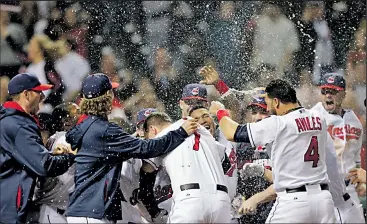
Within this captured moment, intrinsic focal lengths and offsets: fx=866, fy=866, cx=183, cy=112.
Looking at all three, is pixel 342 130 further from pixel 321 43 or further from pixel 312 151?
pixel 321 43

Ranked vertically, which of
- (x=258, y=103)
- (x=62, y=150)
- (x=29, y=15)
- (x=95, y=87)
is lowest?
(x=62, y=150)

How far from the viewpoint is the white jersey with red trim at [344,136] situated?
25.7 ft

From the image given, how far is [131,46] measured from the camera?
10320mm

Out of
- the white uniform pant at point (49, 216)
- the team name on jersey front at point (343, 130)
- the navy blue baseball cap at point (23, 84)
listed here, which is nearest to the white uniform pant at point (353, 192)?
the team name on jersey front at point (343, 130)

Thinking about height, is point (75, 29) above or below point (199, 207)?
above

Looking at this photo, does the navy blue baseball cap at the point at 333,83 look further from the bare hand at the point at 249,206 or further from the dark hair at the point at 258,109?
the bare hand at the point at 249,206

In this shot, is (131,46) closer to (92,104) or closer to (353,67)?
(353,67)

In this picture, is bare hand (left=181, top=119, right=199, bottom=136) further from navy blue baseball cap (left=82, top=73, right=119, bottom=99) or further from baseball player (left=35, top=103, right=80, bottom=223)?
baseball player (left=35, top=103, right=80, bottom=223)

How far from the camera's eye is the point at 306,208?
6.50 m

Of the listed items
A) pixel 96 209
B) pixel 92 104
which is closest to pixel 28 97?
pixel 92 104

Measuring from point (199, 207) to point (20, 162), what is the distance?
4.80 feet

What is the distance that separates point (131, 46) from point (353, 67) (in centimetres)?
262

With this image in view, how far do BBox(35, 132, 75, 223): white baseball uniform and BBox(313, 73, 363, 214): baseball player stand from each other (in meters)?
2.38

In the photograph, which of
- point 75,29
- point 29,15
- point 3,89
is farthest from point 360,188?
point 29,15
